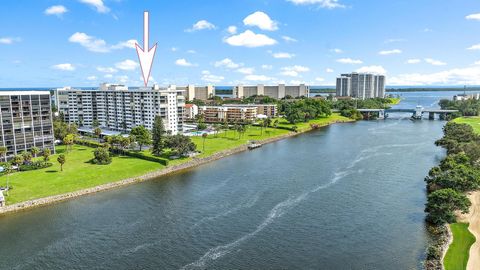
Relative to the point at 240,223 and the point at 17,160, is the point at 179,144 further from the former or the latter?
the point at 240,223

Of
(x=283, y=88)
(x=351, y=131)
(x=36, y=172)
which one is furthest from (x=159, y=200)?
(x=283, y=88)

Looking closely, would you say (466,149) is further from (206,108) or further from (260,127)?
(206,108)

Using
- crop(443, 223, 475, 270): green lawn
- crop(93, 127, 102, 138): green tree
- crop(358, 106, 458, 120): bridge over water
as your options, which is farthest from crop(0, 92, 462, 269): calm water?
crop(358, 106, 458, 120): bridge over water

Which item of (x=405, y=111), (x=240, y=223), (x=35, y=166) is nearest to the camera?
(x=240, y=223)

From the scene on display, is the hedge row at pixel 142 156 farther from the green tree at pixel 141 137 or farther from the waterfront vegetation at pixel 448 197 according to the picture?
the waterfront vegetation at pixel 448 197

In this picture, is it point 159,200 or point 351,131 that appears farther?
point 351,131

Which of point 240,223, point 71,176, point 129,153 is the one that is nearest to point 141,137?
point 129,153

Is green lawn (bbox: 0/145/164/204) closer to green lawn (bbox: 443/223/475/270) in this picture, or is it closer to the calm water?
the calm water
